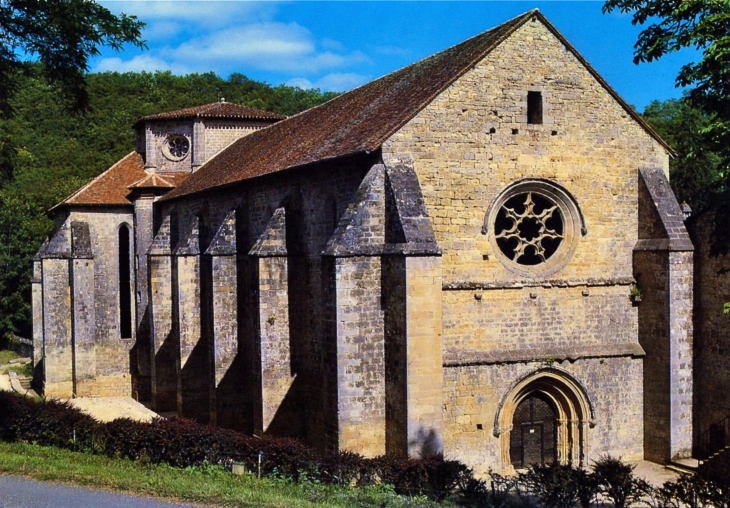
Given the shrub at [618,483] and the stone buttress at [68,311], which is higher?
the stone buttress at [68,311]

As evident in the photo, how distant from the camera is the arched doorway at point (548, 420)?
17141mm

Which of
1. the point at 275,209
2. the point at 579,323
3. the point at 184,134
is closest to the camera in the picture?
the point at 579,323

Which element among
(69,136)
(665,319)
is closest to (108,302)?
(665,319)

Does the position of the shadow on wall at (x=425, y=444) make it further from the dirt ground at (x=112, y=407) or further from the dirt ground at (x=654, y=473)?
the dirt ground at (x=112, y=407)

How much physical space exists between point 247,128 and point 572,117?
63.7ft

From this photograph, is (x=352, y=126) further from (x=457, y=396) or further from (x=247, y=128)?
(x=247, y=128)

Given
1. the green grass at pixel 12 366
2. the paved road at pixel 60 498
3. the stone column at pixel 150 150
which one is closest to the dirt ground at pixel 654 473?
the paved road at pixel 60 498

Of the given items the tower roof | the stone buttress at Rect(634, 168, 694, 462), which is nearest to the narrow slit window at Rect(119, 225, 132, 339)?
the tower roof

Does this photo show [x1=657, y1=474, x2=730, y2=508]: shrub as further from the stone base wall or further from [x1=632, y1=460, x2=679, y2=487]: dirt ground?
the stone base wall

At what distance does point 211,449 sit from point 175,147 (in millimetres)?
22009

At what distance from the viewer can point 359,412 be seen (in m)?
15.5

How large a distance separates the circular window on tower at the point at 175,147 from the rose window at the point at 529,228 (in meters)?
20.1

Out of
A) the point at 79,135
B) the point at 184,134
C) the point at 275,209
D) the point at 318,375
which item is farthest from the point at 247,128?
the point at 79,135

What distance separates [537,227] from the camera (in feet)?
57.3
